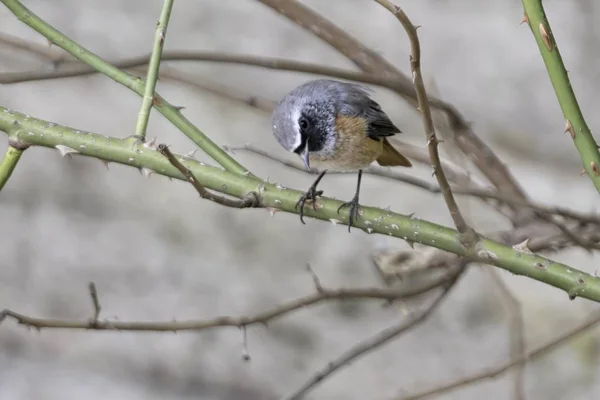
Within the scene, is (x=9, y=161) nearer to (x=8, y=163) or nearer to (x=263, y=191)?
(x=8, y=163)

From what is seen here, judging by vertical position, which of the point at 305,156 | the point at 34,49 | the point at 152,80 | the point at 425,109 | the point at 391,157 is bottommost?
the point at 425,109

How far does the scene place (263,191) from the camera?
1.20 meters

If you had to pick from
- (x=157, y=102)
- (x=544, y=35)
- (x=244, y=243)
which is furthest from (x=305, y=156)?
(x=244, y=243)

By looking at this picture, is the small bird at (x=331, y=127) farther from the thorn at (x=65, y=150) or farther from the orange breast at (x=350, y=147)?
the thorn at (x=65, y=150)

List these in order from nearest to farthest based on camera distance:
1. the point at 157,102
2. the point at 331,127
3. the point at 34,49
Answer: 1. the point at 157,102
2. the point at 34,49
3. the point at 331,127

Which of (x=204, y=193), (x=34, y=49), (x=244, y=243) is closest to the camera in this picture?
(x=204, y=193)

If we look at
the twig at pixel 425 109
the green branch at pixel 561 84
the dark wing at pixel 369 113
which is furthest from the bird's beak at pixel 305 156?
the green branch at pixel 561 84

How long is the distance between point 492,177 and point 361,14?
1.83 meters

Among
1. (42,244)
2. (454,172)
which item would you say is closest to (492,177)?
(454,172)

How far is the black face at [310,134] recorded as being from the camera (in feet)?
6.11

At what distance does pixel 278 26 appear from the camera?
3619 millimetres

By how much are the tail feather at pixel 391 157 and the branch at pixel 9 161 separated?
1106mm

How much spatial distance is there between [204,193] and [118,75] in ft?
1.25

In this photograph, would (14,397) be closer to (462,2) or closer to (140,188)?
(140,188)
